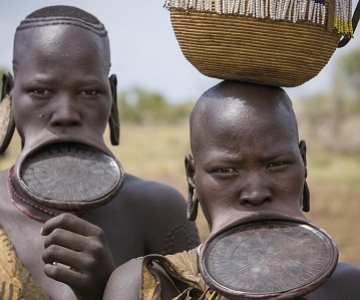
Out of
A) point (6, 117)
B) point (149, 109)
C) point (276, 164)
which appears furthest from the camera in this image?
point (149, 109)

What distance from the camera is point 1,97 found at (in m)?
5.02

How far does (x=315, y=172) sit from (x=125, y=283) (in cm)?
1428

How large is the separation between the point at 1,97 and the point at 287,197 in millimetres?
2028

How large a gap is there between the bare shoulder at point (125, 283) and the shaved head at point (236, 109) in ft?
1.75

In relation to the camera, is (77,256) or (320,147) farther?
(320,147)

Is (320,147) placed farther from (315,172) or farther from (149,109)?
(149,109)

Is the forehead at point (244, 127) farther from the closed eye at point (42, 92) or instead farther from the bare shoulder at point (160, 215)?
the bare shoulder at point (160, 215)

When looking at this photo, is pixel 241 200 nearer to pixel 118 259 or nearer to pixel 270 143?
pixel 270 143

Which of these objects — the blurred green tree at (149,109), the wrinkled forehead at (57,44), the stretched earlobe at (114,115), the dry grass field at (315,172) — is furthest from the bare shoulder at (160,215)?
the blurred green tree at (149,109)

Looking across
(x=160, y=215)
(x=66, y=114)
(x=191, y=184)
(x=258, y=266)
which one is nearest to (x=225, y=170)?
(x=191, y=184)

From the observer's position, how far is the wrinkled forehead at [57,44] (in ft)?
14.9

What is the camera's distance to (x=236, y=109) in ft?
12.2

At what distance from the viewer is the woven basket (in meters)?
3.60

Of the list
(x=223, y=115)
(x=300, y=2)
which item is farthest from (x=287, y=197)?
(x=300, y=2)
